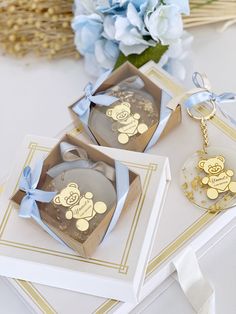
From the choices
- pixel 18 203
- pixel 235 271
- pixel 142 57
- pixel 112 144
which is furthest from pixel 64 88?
pixel 235 271

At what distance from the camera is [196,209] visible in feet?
3.07

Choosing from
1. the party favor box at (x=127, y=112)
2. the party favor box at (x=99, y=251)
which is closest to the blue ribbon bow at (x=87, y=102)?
the party favor box at (x=127, y=112)

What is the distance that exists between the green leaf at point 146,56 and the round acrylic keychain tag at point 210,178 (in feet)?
0.70

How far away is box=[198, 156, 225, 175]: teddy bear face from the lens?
961 millimetres

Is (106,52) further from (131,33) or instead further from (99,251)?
(99,251)

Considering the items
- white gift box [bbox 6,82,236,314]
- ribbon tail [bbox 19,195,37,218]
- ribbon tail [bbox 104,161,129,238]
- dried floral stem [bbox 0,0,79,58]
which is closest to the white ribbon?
white gift box [bbox 6,82,236,314]

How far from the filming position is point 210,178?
95 cm

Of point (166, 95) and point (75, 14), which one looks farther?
point (75, 14)

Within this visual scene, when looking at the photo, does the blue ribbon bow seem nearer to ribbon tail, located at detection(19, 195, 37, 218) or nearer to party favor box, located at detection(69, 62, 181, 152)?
party favor box, located at detection(69, 62, 181, 152)

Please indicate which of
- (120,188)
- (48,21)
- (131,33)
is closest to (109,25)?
(131,33)

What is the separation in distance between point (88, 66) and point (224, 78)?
0.85ft

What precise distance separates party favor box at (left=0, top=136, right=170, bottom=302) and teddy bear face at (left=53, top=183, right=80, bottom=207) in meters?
0.05

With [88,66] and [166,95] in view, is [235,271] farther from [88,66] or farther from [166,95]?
[88,66]

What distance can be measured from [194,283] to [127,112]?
0.28 meters
